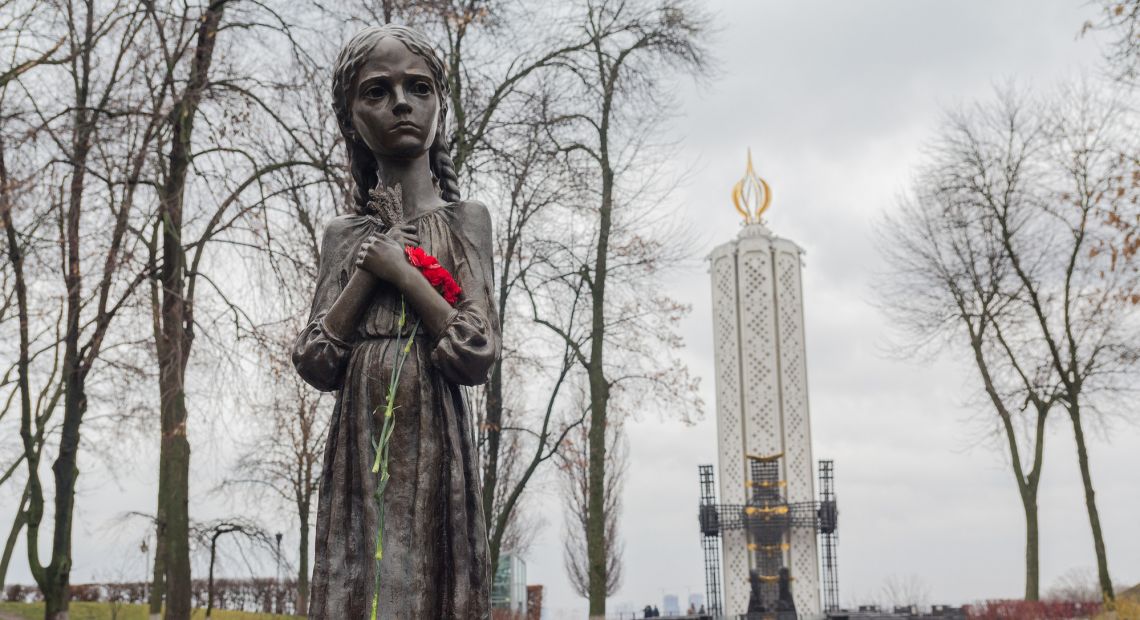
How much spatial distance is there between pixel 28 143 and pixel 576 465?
9.65 meters

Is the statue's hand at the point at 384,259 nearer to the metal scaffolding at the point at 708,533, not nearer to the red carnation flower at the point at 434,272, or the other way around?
the red carnation flower at the point at 434,272

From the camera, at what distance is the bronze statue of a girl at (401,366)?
3861 mm

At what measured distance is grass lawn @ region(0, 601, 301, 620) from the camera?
77.0ft

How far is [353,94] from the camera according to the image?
169 inches

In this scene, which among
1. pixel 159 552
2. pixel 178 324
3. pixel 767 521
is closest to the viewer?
pixel 178 324

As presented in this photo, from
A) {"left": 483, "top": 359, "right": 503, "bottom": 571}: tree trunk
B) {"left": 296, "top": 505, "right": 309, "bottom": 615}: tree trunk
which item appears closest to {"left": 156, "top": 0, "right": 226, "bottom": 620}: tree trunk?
{"left": 483, "top": 359, "right": 503, "bottom": 571}: tree trunk

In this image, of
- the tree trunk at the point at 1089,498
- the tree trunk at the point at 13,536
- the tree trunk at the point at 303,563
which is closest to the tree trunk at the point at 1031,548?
the tree trunk at the point at 1089,498

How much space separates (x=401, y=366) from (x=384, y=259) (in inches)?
15.8

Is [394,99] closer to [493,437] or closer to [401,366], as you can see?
[401,366]

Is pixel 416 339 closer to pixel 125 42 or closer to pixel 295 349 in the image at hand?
pixel 295 349

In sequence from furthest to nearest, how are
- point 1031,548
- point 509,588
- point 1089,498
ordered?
point 509,588, point 1031,548, point 1089,498

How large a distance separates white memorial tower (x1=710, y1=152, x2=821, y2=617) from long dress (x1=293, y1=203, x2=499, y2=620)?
3080cm

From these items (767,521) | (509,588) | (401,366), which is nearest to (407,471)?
(401,366)

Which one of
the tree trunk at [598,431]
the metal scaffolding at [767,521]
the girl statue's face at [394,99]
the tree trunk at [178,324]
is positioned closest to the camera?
the girl statue's face at [394,99]
